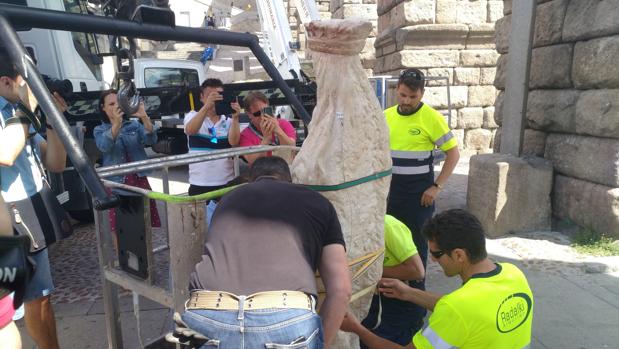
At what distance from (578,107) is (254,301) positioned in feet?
14.1

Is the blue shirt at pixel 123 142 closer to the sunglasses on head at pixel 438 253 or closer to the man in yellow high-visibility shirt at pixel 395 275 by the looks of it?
the man in yellow high-visibility shirt at pixel 395 275

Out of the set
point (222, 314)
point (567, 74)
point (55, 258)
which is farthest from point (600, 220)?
point (55, 258)

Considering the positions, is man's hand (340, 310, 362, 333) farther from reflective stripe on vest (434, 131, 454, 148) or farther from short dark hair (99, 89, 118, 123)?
short dark hair (99, 89, 118, 123)

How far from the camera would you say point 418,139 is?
11.3 ft

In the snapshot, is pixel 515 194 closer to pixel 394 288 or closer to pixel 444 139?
pixel 444 139

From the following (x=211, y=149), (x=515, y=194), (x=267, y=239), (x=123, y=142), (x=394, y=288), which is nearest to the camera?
(x=267, y=239)

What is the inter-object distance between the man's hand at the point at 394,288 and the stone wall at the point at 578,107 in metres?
3.02

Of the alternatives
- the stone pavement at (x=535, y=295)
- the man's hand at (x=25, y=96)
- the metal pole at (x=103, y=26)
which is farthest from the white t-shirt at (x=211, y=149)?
the man's hand at (x=25, y=96)

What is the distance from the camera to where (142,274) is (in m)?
2.07

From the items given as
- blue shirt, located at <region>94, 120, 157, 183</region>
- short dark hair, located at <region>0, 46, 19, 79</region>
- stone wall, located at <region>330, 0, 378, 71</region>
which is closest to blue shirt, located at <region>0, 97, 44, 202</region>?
short dark hair, located at <region>0, 46, 19, 79</region>

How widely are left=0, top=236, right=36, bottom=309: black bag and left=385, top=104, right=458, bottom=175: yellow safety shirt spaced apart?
2567 millimetres

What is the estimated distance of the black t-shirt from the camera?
1.51m

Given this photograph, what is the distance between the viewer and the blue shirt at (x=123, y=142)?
3.84m

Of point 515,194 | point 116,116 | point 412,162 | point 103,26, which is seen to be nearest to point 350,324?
point 103,26
